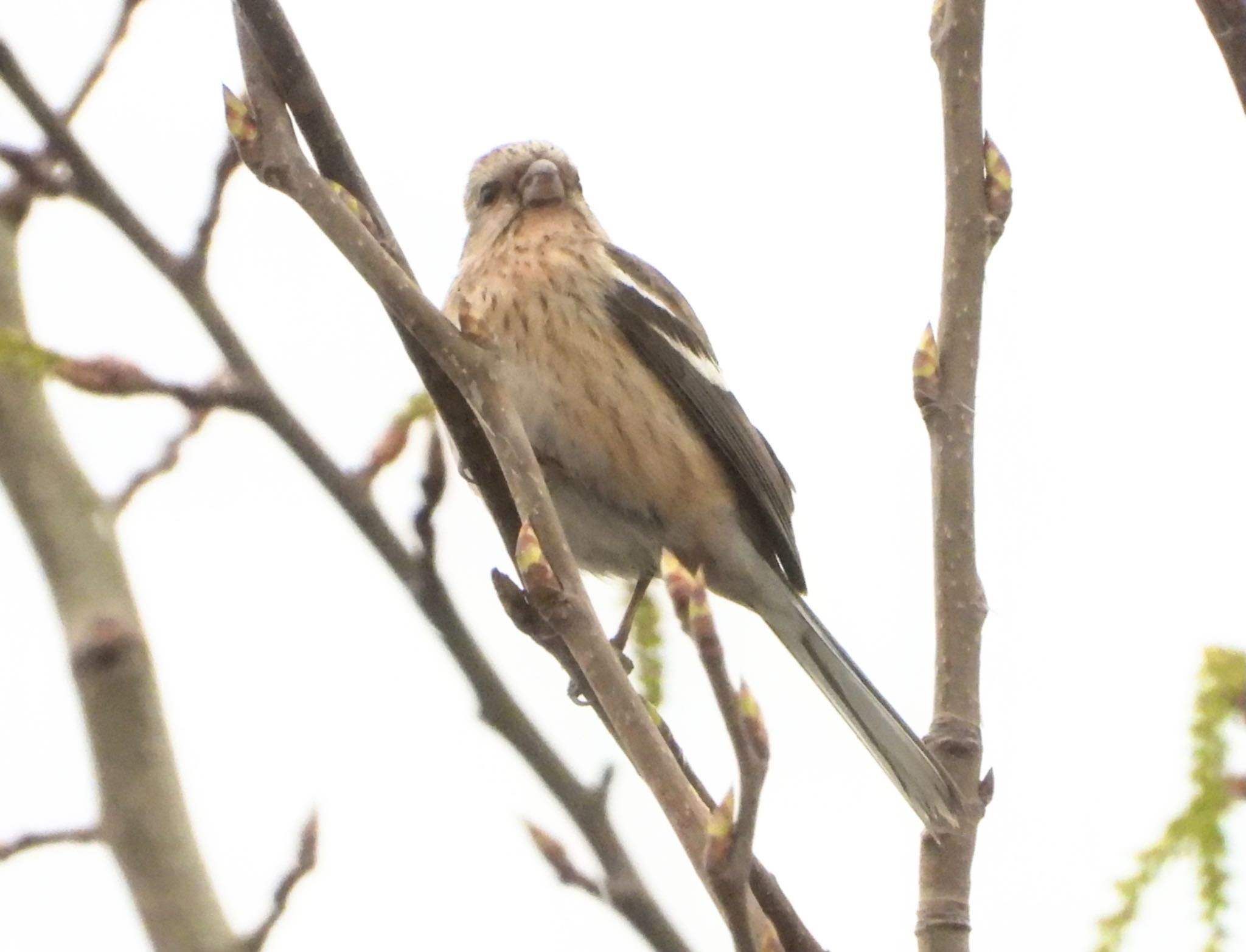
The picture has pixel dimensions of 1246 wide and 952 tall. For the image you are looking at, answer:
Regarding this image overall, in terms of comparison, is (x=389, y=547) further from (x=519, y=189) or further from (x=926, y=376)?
(x=519, y=189)

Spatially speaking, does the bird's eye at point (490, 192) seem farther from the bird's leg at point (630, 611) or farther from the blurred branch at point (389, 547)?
the blurred branch at point (389, 547)

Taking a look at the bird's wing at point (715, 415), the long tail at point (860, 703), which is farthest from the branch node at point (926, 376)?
the bird's wing at point (715, 415)

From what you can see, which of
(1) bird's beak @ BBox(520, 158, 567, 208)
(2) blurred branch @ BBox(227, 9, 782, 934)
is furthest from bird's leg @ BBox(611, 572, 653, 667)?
(2) blurred branch @ BBox(227, 9, 782, 934)

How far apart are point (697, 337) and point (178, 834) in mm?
3352

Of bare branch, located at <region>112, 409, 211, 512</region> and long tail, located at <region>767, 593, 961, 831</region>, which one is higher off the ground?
long tail, located at <region>767, 593, 961, 831</region>

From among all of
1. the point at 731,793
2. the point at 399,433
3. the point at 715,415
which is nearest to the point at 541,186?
the point at 715,415

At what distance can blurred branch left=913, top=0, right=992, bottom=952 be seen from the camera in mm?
2900

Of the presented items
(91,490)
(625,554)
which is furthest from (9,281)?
(625,554)

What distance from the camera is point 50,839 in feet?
7.43

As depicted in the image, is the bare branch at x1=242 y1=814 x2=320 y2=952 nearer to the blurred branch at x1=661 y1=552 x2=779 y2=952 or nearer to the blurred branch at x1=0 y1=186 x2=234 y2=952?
the blurred branch at x1=0 y1=186 x2=234 y2=952

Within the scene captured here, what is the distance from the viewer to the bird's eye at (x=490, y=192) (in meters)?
5.73

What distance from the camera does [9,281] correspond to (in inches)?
106

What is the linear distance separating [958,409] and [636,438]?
189 centimetres

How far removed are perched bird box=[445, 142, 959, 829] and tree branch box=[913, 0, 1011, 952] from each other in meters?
1.46
